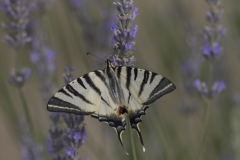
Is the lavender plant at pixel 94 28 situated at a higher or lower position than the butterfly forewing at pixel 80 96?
higher

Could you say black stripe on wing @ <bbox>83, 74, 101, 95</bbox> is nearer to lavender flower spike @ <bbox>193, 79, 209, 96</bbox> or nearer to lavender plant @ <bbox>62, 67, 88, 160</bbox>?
lavender plant @ <bbox>62, 67, 88, 160</bbox>

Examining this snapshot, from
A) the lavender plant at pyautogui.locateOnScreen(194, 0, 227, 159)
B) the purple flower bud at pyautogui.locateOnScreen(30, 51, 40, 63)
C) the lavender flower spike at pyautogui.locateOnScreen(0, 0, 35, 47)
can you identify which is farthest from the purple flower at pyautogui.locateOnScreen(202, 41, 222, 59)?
the purple flower bud at pyautogui.locateOnScreen(30, 51, 40, 63)

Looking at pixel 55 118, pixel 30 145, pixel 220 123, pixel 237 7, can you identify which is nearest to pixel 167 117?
pixel 220 123

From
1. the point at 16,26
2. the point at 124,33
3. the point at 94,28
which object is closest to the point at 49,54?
the point at 94,28

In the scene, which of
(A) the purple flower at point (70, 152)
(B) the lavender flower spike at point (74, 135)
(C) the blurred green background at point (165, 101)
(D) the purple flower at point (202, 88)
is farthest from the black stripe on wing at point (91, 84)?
(C) the blurred green background at point (165, 101)

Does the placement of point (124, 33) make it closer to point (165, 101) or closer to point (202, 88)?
point (202, 88)

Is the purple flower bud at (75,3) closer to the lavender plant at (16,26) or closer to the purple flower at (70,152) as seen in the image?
the lavender plant at (16,26)
